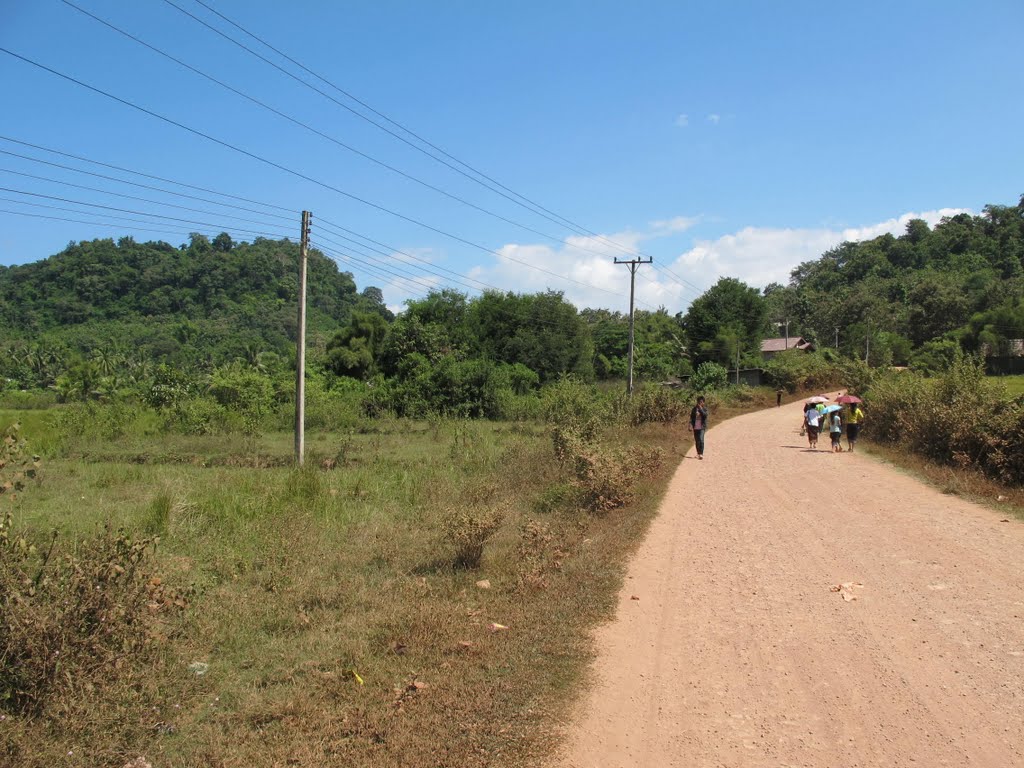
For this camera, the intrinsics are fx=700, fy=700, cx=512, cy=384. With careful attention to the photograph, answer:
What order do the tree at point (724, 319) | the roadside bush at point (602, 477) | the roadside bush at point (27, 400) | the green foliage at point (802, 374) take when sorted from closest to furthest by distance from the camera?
the roadside bush at point (602, 477) < the roadside bush at point (27, 400) < the green foliage at point (802, 374) < the tree at point (724, 319)

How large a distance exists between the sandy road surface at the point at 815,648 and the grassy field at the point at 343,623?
1.59 ft

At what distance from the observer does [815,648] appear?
5.67m

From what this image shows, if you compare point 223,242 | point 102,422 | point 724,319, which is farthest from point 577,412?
point 223,242

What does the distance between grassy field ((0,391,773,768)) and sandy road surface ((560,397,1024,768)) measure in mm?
485

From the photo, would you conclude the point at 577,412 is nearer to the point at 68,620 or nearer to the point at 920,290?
the point at 68,620

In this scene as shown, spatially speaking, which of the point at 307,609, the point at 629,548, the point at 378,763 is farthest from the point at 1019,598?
the point at 307,609

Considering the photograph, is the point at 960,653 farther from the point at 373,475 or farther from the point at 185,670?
the point at 373,475

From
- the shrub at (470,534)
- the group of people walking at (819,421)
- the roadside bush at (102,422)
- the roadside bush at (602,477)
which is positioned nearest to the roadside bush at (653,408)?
the group of people walking at (819,421)

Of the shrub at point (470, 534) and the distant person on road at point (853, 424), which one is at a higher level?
the distant person on road at point (853, 424)

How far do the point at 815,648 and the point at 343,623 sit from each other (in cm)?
409

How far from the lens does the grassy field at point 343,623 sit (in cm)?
427

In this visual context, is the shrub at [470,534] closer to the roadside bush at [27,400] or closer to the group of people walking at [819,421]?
the group of people walking at [819,421]

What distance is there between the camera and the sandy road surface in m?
4.20

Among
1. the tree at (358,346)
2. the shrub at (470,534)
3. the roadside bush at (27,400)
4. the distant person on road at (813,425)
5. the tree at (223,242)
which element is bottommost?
the roadside bush at (27,400)
